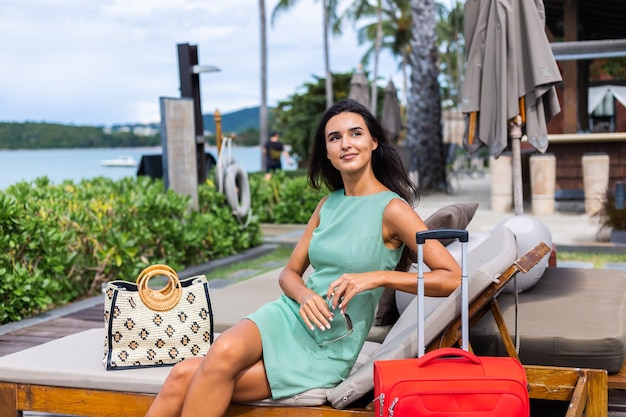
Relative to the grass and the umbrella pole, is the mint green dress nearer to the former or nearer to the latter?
the umbrella pole

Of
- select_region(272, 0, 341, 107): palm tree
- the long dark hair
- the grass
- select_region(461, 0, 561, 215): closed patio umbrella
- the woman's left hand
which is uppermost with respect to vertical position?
select_region(272, 0, 341, 107): palm tree

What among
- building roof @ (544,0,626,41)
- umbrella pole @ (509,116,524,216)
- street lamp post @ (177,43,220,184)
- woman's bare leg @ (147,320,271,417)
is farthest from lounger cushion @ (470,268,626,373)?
building roof @ (544,0,626,41)

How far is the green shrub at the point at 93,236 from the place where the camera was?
5613mm

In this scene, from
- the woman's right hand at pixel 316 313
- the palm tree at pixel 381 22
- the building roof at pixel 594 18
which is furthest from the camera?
the palm tree at pixel 381 22

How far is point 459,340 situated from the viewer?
2842 millimetres

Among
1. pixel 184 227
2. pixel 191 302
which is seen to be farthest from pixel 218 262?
pixel 191 302

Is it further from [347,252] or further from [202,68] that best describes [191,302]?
[202,68]

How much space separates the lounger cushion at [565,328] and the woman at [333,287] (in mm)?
684

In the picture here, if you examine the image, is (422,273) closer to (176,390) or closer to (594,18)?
(176,390)

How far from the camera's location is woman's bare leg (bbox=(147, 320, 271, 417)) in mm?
2557

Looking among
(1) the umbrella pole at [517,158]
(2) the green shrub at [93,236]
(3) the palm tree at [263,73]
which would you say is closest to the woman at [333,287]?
(2) the green shrub at [93,236]

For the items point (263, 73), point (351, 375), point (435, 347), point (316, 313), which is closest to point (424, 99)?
point (263, 73)

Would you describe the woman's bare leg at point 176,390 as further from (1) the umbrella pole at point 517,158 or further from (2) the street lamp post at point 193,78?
(2) the street lamp post at point 193,78

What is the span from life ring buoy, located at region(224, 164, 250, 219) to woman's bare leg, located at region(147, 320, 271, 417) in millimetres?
6508
